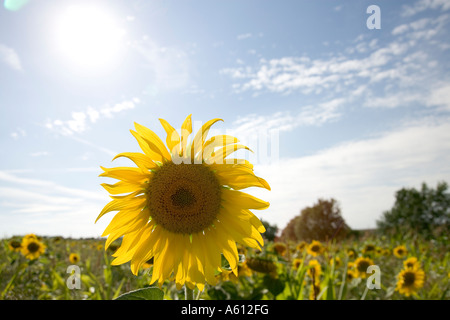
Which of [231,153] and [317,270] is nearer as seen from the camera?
[231,153]

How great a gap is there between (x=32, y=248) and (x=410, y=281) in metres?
7.77

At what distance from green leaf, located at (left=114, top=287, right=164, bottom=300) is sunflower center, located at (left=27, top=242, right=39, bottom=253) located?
7.18m

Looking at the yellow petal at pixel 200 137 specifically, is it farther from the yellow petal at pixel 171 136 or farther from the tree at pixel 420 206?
the tree at pixel 420 206

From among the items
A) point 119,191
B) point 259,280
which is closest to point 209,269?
point 119,191

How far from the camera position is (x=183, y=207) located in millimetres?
1862

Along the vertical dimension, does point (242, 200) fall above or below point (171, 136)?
below

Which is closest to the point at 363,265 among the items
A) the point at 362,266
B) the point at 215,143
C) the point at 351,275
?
the point at 362,266

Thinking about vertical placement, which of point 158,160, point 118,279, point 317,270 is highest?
point 158,160

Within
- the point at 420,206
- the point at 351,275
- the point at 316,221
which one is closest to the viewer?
the point at 351,275
